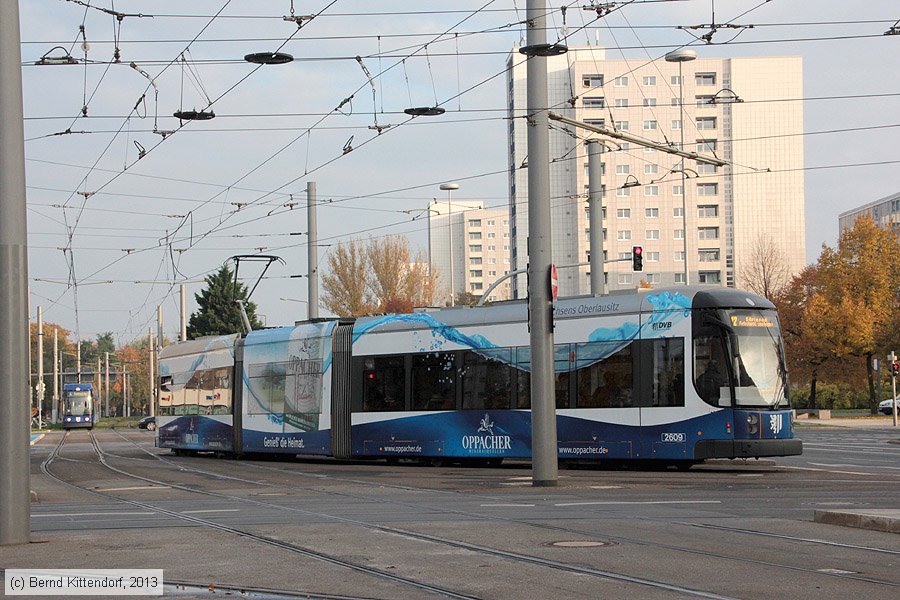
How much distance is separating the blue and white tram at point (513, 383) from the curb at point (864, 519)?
842 cm

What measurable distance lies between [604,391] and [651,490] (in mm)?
5315

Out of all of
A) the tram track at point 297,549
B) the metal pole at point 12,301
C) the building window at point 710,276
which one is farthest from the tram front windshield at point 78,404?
the metal pole at point 12,301

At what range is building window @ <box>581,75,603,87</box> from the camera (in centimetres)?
9456

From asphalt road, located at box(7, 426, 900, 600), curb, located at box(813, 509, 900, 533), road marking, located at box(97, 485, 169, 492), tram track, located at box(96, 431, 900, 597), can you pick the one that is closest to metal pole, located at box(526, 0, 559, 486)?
asphalt road, located at box(7, 426, 900, 600)

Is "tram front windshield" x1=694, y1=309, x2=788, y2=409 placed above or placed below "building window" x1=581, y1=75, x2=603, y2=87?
below

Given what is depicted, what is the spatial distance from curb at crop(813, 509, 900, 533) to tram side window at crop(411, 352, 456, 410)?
13.5m

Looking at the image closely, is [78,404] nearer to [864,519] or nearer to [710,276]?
[710,276]

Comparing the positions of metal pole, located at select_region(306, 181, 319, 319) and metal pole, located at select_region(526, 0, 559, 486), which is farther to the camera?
metal pole, located at select_region(306, 181, 319, 319)

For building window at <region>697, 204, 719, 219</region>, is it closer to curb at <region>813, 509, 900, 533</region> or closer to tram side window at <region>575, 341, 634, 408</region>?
tram side window at <region>575, 341, 634, 408</region>

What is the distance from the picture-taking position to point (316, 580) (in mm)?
9273

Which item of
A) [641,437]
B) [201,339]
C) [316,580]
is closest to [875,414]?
[201,339]

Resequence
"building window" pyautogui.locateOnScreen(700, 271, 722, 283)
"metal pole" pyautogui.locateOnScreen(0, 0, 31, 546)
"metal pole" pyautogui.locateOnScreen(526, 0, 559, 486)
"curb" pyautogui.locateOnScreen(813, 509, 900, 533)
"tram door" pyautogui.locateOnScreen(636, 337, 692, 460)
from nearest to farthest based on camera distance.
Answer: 1. "metal pole" pyautogui.locateOnScreen(0, 0, 31, 546)
2. "curb" pyautogui.locateOnScreen(813, 509, 900, 533)
3. "metal pole" pyautogui.locateOnScreen(526, 0, 559, 486)
4. "tram door" pyautogui.locateOnScreen(636, 337, 692, 460)
5. "building window" pyautogui.locateOnScreen(700, 271, 722, 283)

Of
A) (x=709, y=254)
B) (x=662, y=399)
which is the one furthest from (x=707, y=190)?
(x=662, y=399)

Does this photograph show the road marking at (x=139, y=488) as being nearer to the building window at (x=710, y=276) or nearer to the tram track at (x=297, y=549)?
the tram track at (x=297, y=549)
